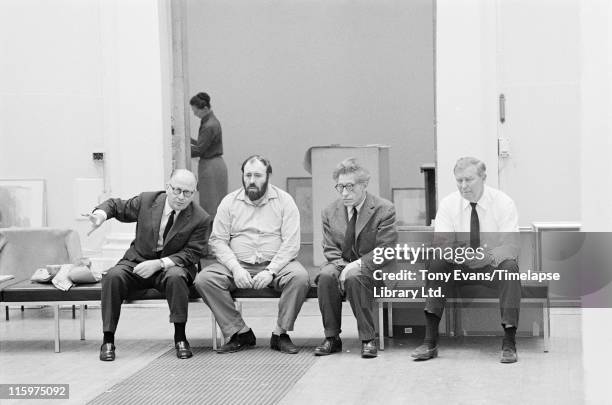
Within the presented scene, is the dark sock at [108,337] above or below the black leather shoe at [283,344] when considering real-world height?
above

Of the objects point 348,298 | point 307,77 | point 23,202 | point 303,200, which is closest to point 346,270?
point 348,298

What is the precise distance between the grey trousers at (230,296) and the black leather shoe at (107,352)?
664mm

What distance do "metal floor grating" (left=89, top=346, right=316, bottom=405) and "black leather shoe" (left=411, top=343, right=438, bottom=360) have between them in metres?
0.64

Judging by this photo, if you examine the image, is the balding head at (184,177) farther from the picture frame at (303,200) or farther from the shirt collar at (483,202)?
the picture frame at (303,200)

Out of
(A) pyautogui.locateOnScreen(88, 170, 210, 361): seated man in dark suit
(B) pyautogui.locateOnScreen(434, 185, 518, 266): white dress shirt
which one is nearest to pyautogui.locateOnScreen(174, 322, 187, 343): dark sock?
(A) pyautogui.locateOnScreen(88, 170, 210, 361): seated man in dark suit

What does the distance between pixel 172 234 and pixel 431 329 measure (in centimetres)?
183

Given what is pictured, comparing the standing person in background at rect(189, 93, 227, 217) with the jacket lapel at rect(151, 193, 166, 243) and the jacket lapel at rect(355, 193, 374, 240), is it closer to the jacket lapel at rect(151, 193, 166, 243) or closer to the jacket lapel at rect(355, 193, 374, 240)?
the jacket lapel at rect(151, 193, 166, 243)

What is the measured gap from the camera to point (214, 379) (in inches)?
Result: 229

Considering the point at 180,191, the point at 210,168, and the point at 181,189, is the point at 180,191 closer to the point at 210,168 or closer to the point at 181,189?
the point at 181,189

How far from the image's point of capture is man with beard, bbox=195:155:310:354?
6688 millimetres

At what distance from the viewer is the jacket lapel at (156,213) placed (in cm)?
697

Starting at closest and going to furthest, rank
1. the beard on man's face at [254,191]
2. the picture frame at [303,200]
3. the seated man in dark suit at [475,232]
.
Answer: the seated man in dark suit at [475,232]
the beard on man's face at [254,191]
the picture frame at [303,200]

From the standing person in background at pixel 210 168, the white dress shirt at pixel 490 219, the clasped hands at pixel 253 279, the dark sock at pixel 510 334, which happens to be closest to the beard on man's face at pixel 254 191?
the clasped hands at pixel 253 279

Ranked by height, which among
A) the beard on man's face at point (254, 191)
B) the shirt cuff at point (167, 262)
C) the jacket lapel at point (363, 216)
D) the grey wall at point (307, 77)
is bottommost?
the shirt cuff at point (167, 262)
